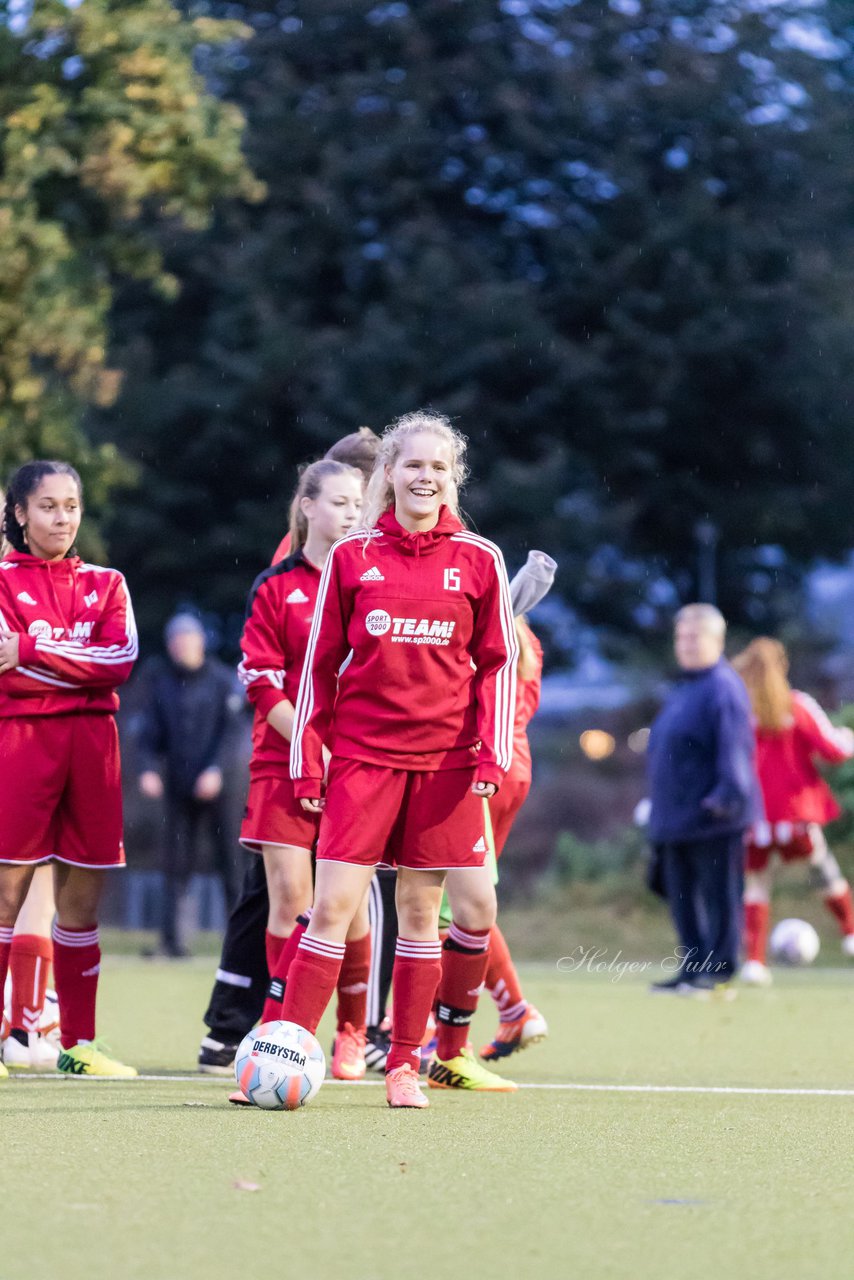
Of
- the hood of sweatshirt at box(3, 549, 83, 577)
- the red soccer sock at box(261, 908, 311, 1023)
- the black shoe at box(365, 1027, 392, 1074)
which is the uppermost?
the hood of sweatshirt at box(3, 549, 83, 577)

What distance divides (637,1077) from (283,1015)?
189 cm

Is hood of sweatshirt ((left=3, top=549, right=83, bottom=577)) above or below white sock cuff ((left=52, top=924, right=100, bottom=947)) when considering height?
above

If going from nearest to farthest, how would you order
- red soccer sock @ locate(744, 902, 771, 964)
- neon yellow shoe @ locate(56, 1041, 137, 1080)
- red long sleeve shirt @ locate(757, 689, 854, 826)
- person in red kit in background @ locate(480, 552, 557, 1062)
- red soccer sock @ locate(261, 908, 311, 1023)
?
red soccer sock @ locate(261, 908, 311, 1023)
neon yellow shoe @ locate(56, 1041, 137, 1080)
person in red kit in background @ locate(480, 552, 557, 1062)
red soccer sock @ locate(744, 902, 771, 964)
red long sleeve shirt @ locate(757, 689, 854, 826)

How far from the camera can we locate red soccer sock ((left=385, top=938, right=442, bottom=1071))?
6277 millimetres

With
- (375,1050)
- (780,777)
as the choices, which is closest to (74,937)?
(375,1050)

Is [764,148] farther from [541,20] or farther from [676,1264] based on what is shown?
[676,1264]

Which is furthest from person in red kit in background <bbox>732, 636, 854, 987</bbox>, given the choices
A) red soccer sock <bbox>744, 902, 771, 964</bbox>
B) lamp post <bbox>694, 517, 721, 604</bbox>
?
lamp post <bbox>694, 517, 721, 604</bbox>

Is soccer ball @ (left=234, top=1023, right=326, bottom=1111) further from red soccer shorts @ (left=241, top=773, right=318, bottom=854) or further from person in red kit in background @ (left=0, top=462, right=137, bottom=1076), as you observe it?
person in red kit in background @ (left=0, top=462, right=137, bottom=1076)

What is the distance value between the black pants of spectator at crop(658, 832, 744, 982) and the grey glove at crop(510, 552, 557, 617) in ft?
15.9

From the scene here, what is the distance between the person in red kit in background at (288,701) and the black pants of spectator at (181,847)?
723cm

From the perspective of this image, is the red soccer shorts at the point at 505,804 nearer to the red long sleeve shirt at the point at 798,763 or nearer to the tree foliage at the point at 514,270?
the red long sleeve shirt at the point at 798,763

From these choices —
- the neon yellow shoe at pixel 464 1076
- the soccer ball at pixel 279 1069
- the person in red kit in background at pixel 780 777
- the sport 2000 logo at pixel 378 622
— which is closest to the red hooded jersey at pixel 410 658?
the sport 2000 logo at pixel 378 622

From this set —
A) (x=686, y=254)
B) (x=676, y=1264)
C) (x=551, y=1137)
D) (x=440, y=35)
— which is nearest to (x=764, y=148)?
(x=686, y=254)

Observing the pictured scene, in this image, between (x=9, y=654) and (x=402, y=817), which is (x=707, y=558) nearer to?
(x=9, y=654)
